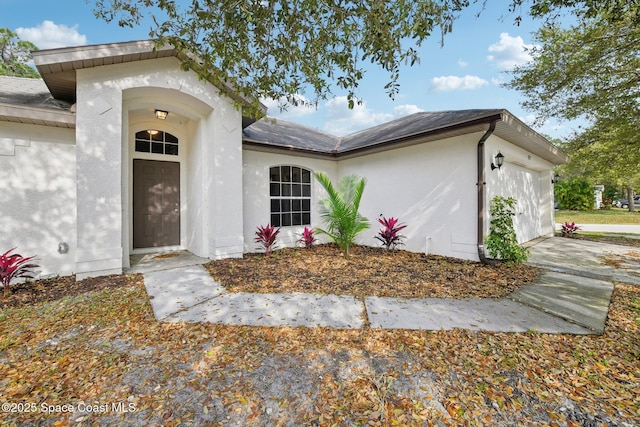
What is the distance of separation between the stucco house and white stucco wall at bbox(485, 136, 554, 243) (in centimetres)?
6

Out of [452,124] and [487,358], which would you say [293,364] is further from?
[452,124]

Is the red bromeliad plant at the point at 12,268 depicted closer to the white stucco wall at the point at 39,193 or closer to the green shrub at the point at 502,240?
the white stucco wall at the point at 39,193

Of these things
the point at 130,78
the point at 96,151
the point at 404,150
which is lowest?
the point at 96,151

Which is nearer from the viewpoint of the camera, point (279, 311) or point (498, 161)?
point (279, 311)

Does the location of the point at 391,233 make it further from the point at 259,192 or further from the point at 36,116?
the point at 36,116

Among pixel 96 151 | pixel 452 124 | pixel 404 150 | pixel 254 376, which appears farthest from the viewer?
pixel 404 150

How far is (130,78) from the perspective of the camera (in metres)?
4.77

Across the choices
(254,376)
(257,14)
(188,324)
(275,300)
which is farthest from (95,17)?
(254,376)

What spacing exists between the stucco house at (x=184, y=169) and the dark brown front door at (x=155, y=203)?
25mm

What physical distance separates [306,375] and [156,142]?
681 cm

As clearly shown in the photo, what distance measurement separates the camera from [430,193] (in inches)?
257

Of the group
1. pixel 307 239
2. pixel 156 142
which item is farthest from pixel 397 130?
pixel 156 142

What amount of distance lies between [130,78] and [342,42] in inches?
157

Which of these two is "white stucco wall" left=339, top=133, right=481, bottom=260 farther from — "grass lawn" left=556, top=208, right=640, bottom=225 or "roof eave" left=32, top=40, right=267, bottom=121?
"grass lawn" left=556, top=208, right=640, bottom=225
